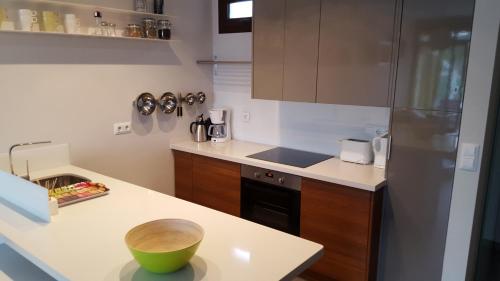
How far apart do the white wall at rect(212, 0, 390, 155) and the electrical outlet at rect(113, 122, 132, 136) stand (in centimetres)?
98

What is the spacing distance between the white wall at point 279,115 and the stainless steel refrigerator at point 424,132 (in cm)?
48

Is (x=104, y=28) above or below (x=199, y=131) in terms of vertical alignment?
above

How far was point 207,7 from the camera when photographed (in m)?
3.50

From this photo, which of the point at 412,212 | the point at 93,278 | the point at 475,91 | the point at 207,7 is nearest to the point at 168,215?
the point at 93,278

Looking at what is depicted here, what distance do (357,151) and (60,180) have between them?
1999mm

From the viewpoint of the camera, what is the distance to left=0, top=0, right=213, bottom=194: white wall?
2395mm

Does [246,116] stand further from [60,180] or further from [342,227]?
[60,180]

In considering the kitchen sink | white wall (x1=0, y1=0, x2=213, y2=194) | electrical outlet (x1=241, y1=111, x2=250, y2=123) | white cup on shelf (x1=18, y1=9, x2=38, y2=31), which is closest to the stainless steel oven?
electrical outlet (x1=241, y1=111, x2=250, y2=123)

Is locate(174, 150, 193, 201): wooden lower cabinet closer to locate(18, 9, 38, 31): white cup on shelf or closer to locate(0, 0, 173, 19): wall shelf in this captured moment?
locate(0, 0, 173, 19): wall shelf

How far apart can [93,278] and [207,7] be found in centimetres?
282

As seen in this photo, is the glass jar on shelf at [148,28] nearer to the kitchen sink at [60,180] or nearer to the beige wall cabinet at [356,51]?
the kitchen sink at [60,180]

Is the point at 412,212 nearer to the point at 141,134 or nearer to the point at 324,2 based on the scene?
the point at 324,2

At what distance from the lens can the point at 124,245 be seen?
1491 millimetres

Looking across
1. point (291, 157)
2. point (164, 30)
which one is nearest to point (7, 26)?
point (164, 30)
